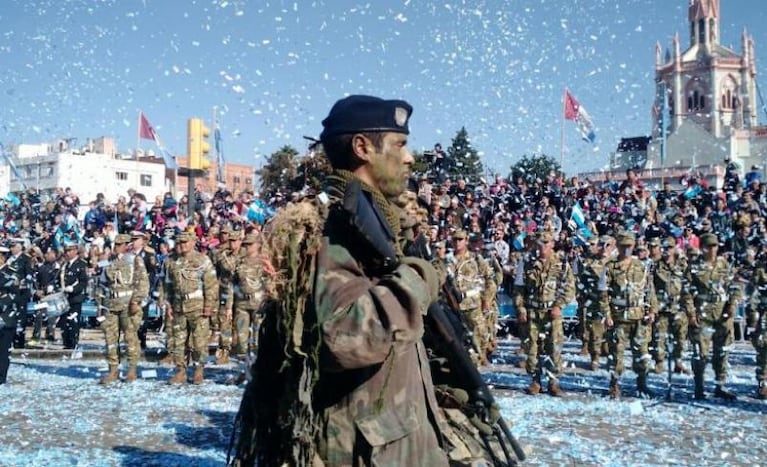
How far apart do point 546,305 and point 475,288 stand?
1.44m

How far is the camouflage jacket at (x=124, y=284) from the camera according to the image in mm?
11492

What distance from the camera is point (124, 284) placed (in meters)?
11.6

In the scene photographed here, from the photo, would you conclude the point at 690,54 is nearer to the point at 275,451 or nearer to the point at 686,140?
the point at 686,140

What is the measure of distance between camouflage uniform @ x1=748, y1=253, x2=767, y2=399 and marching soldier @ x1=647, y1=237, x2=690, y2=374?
1032 millimetres

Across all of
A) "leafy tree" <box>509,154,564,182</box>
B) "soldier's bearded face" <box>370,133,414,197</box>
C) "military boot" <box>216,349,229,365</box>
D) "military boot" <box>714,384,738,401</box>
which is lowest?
"military boot" <box>714,384,738,401</box>

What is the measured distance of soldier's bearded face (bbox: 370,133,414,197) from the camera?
2758 millimetres

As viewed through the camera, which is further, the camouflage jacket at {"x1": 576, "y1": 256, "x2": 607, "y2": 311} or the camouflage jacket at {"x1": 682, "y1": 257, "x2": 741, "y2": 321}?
the camouflage jacket at {"x1": 576, "y1": 256, "x2": 607, "y2": 311}

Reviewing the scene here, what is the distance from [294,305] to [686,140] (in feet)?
306

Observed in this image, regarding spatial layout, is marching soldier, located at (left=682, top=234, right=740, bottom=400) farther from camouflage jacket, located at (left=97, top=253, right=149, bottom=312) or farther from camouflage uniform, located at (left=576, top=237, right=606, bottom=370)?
camouflage jacket, located at (left=97, top=253, right=149, bottom=312)

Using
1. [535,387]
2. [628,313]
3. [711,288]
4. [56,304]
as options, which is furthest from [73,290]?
[711,288]

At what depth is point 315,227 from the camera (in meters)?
2.56

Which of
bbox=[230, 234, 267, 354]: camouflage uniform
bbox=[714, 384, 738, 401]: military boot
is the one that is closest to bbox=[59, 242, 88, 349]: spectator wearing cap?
bbox=[230, 234, 267, 354]: camouflage uniform

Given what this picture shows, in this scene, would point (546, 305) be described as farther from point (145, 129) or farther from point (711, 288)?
point (145, 129)

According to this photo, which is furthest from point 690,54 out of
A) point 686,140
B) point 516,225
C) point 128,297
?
point 128,297
